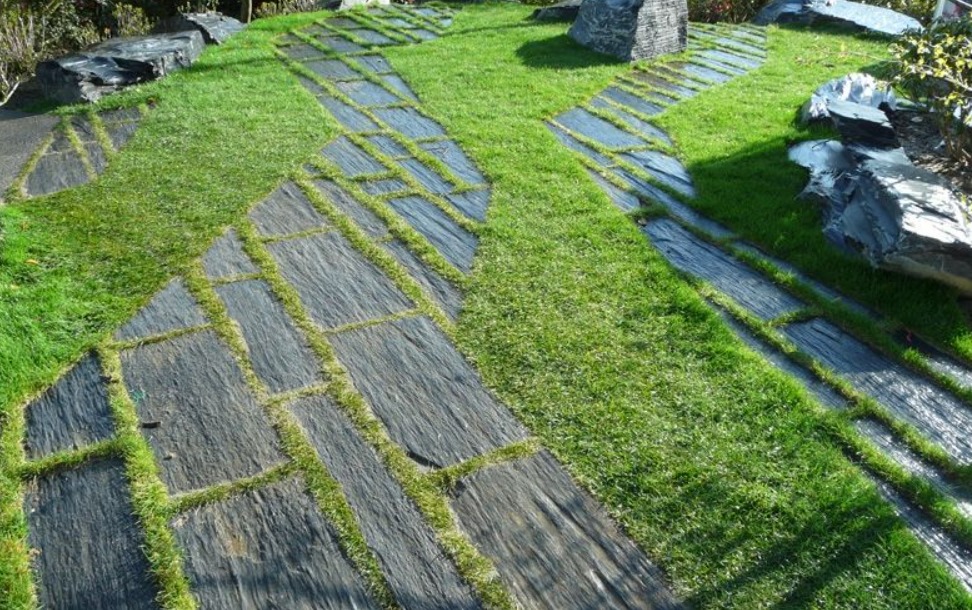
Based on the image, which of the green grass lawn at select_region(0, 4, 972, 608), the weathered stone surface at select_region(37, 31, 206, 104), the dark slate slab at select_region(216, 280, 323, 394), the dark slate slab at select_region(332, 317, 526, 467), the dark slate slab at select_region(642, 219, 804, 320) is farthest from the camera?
the weathered stone surface at select_region(37, 31, 206, 104)

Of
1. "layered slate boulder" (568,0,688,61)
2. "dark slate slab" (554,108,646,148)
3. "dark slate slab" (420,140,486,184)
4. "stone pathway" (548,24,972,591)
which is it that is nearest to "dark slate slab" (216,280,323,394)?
"dark slate slab" (420,140,486,184)

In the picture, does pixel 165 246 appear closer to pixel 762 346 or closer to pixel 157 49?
pixel 762 346

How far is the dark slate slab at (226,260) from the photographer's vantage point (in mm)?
3971

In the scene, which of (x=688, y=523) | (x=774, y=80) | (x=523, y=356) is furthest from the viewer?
(x=774, y=80)

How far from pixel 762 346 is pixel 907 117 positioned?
12.6 ft

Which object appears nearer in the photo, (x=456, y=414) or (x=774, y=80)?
(x=456, y=414)

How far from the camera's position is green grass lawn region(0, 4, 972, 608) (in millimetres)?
2504

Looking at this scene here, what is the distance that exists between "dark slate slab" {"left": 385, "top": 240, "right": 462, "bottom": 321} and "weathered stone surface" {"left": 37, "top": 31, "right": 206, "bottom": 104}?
390cm

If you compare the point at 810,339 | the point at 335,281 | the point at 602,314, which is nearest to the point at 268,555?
the point at 335,281

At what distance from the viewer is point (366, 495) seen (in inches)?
105

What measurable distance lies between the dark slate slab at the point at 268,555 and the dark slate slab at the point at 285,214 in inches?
82.6

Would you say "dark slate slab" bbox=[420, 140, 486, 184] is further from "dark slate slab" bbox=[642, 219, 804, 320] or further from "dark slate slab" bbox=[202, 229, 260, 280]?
"dark slate slab" bbox=[202, 229, 260, 280]

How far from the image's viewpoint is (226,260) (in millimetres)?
4082

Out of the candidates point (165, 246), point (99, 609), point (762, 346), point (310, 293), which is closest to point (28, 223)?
point (165, 246)
